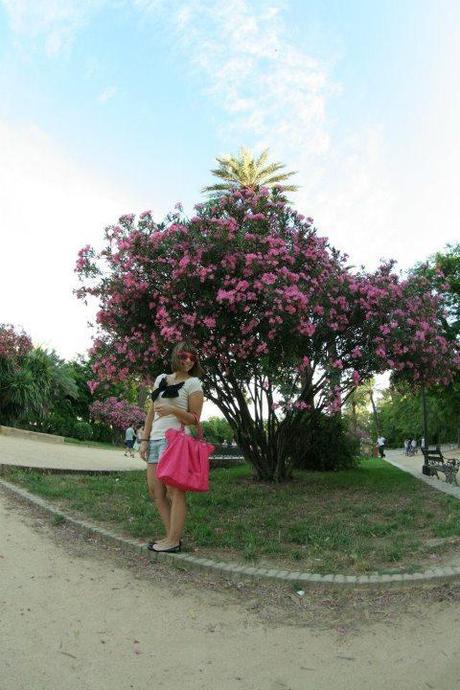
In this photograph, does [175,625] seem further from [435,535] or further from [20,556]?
[435,535]

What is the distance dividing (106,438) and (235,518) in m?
31.3

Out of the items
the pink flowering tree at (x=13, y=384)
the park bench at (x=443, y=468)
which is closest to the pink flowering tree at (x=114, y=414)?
the pink flowering tree at (x=13, y=384)

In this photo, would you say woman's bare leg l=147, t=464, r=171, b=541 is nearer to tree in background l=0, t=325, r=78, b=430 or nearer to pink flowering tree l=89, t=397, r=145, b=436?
tree in background l=0, t=325, r=78, b=430

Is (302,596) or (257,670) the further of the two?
(302,596)

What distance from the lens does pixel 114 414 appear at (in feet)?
110

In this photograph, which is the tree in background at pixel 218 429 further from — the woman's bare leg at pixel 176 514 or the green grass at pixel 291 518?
the woman's bare leg at pixel 176 514

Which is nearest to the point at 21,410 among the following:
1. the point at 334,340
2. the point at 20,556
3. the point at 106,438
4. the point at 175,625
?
the point at 106,438

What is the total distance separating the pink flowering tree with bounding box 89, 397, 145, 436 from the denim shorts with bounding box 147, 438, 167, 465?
29.3m

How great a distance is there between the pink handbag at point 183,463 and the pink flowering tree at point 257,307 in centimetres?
334

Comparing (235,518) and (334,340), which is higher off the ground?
(334,340)

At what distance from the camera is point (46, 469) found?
8.91 metres

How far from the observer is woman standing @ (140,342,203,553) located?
4.48 meters

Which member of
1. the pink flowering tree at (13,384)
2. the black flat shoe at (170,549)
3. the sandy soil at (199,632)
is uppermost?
the pink flowering tree at (13,384)

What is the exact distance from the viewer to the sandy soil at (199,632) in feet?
9.21
